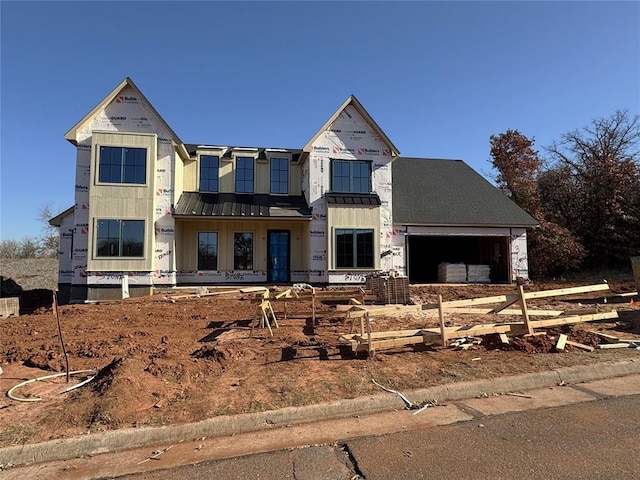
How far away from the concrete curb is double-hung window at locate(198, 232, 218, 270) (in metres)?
14.7

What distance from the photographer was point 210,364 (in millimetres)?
6617

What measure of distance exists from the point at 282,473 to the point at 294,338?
489 centimetres

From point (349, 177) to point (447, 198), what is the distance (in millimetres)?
5978

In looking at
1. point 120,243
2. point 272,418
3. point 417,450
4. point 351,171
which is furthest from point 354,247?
point 417,450

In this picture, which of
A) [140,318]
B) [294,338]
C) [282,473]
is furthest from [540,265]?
[282,473]

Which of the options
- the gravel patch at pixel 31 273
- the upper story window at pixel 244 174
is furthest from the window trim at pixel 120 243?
the gravel patch at pixel 31 273

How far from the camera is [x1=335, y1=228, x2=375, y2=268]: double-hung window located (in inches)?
714

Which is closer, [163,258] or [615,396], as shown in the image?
[615,396]

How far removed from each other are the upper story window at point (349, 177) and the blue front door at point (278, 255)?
3.49 meters

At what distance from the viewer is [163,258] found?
17.1 m

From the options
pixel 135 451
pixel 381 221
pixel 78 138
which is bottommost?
pixel 135 451

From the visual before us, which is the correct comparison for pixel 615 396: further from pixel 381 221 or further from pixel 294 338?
pixel 381 221

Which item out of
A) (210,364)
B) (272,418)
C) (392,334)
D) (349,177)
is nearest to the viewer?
(272,418)

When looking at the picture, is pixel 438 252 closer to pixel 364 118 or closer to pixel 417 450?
pixel 364 118
